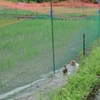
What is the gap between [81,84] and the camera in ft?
19.5

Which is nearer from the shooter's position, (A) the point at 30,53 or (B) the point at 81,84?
(B) the point at 81,84

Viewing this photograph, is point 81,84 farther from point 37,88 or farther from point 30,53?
point 30,53

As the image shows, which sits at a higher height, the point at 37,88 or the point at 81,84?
the point at 81,84

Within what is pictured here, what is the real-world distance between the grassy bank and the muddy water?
351mm

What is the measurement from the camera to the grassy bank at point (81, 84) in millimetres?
5121

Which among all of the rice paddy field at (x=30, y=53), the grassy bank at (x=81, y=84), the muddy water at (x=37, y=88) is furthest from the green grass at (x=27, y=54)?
the grassy bank at (x=81, y=84)

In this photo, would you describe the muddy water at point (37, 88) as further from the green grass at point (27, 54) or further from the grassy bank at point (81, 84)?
the grassy bank at point (81, 84)

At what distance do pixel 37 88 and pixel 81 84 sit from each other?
3.20ft

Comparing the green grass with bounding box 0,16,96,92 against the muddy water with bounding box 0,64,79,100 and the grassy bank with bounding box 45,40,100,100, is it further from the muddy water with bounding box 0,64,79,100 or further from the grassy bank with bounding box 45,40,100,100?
the grassy bank with bounding box 45,40,100,100

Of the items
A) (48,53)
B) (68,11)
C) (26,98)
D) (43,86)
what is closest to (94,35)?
(48,53)

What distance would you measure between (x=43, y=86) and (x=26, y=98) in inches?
37.0

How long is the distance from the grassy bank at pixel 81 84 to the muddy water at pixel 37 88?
1.15 ft

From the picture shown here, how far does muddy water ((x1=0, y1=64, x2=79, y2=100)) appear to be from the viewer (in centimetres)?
589

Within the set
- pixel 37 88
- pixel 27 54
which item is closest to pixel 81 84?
pixel 37 88
